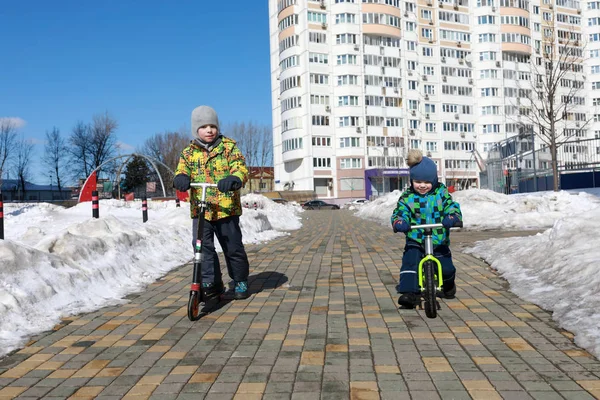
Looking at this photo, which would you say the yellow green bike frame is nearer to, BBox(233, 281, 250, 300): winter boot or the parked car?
BBox(233, 281, 250, 300): winter boot

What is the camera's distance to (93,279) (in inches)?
236

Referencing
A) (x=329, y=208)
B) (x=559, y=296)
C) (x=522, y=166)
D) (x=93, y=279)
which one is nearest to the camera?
(x=559, y=296)

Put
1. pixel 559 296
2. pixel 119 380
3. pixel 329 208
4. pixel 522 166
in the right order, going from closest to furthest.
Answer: pixel 119 380, pixel 559 296, pixel 522 166, pixel 329 208

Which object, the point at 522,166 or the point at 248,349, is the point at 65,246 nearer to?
the point at 248,349

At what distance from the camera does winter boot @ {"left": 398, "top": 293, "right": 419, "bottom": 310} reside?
16.3ft

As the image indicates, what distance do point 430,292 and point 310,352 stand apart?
4.58 feet

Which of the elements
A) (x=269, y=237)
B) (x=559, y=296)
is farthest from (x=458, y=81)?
(x=559, y=296)

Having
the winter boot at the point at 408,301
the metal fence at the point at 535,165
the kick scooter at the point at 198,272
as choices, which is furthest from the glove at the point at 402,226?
the metal fence at the point at 535,165

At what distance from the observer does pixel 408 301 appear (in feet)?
16.3

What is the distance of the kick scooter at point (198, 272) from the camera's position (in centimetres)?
466

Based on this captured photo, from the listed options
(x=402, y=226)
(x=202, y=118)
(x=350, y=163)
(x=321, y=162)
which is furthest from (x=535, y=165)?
(x=321, y=162)

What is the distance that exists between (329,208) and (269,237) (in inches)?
1815

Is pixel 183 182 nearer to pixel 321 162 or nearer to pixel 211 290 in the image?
pixel 211 290

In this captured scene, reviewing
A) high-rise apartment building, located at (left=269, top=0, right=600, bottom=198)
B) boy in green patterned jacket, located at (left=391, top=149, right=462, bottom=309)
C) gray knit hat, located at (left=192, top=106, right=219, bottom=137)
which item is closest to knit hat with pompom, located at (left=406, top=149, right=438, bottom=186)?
boy in green patterned jacket, located at (left=391, top=149, right=462, bottom=309)
